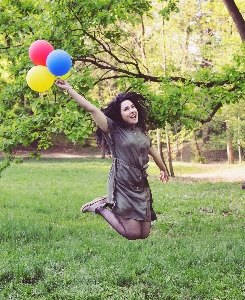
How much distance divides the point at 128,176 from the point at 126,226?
1.37 ft

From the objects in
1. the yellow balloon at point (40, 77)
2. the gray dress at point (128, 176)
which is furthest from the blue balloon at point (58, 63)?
the gray dress at point (128, 176)

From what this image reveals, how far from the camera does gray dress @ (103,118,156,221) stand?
3455 millimetres

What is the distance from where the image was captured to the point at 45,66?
11.1ft

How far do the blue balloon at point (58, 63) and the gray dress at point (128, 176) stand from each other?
1.99ft

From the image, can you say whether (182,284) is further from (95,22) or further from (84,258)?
(95,22)

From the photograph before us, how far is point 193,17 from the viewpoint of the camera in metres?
20.2

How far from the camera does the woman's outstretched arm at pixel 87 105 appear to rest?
10.5 feet

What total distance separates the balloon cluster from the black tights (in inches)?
46.9

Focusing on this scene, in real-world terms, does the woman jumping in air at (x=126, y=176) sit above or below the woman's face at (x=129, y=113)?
below

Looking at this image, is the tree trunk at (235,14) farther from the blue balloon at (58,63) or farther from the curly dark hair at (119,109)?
the blue balloon at (58,63)

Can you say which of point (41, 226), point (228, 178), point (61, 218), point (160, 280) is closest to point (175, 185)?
point (228, 178)

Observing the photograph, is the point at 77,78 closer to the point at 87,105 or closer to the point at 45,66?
the point at 45,66

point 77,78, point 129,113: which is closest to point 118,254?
point 77,78

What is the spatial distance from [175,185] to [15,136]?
11061 millimetres
